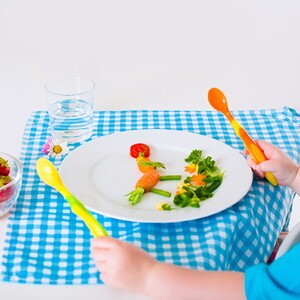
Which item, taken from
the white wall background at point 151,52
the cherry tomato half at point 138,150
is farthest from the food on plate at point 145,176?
the white wall background at point 151,52

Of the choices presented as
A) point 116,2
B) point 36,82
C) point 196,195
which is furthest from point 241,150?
point 116,2

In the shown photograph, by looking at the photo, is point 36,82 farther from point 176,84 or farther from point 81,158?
point 81,158

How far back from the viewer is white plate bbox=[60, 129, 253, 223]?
1062 mm

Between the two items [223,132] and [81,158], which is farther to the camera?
[223,132]

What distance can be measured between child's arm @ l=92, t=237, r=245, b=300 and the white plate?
0.12m

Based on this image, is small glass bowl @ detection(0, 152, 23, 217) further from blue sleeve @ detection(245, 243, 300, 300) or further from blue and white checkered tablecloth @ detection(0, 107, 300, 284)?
blue sleeve @ detection(245, 243, 300, 300)

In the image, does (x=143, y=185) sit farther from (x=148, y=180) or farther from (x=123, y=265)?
(x=123, y=265)

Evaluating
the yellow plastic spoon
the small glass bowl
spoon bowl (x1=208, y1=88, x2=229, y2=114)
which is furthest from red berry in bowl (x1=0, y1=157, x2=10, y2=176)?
spoon bowl (x1=208, y1=88, x2=229, y2=114)

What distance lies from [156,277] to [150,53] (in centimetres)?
119

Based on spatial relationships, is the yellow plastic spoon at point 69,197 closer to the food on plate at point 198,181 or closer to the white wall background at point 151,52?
the food on plate at point 198,181

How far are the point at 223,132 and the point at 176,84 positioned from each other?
0.38 m

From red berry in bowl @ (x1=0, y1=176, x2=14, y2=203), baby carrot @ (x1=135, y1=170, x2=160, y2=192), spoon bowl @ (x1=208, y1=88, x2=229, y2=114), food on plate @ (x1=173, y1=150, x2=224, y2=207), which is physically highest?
spoon bowl @ (x1=208, y1=88, x2=229, y2=114)

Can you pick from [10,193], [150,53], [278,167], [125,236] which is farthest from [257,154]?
[150,53]

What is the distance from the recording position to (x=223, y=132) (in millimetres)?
1396
